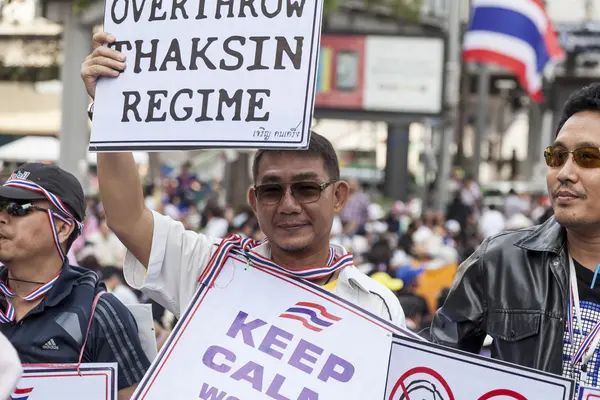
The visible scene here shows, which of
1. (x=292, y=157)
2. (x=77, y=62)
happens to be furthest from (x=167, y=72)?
(x=77, y=62)

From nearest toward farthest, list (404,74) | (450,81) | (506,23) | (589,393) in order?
(589,393) < (506,23) < (450,81) < (404,74)

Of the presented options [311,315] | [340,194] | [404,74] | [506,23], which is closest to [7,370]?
[311,315]

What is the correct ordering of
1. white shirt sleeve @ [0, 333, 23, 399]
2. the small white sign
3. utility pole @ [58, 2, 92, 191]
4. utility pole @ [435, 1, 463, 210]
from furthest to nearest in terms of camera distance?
the small white sign → utility pole @ [435, 1, 463, 210] → utility pole @ [58, 2, 92, 191] → white shirt sleeve @ [0, 333, 23, 399]

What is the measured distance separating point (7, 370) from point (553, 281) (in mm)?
1734

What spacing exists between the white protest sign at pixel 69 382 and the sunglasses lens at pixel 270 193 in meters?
0.73

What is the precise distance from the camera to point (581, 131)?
11.3 feet

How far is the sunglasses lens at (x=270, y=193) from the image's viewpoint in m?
3.69

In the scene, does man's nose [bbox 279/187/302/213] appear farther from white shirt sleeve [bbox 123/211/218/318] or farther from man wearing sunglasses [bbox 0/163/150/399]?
man wearing sunglasses [bbox 0/163/150/399]

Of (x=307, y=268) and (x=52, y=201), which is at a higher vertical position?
(x=52, y=201)

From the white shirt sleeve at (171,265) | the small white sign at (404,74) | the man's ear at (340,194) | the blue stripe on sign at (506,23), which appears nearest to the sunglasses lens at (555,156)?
the man's ear at (340,194)

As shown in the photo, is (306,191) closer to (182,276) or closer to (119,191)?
(182,276)

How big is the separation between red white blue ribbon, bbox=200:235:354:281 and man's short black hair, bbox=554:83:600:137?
2.78 feet

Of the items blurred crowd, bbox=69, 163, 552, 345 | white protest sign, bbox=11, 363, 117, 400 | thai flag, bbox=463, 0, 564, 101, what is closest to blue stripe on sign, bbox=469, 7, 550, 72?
thai flag, bbox=463, 0, 564, 101

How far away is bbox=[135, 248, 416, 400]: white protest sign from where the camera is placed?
354 centimetres
